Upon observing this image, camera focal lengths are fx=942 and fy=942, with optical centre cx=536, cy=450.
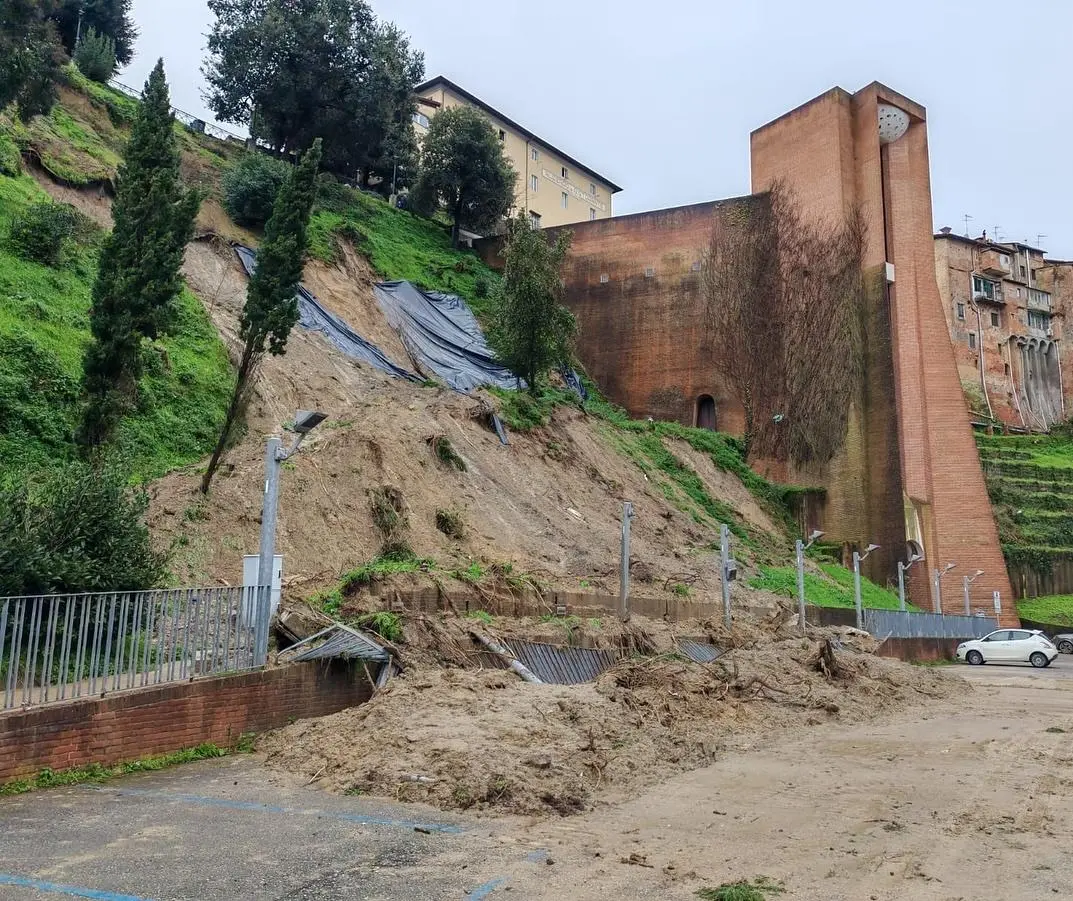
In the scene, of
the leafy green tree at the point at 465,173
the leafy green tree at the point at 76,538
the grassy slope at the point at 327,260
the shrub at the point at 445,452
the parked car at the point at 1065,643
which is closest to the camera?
the leafy green tree at the point at 76,538

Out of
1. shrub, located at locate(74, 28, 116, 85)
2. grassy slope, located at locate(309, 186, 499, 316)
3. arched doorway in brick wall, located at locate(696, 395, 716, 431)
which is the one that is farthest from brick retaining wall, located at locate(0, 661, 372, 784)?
shrub, located at locate(74, 28, 116, 85)

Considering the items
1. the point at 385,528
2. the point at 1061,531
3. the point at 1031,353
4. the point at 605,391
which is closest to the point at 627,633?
the point at 385,528

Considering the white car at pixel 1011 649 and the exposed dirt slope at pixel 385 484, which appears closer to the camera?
the exposed dirt slope at pixel 385 484

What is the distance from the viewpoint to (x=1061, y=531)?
Answer: 43.4 metres

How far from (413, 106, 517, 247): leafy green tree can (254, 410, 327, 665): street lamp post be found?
30366 mm

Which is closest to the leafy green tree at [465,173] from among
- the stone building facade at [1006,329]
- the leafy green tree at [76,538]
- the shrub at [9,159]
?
the shrub at [9,159]

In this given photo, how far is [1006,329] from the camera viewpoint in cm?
6156

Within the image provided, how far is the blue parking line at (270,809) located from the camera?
6.98 meters

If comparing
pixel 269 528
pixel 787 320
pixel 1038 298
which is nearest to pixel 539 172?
pixel 787 320

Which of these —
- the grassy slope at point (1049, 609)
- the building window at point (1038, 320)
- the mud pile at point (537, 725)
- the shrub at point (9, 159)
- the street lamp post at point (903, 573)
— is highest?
the building window at point (1038, 320)

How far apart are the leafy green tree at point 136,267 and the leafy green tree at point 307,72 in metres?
21.1

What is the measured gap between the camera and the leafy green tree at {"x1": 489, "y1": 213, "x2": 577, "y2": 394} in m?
27.2

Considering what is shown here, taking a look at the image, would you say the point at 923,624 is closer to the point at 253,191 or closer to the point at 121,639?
the point at 253,191

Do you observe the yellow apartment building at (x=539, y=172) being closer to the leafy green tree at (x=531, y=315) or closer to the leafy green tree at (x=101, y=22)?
the leafy green tree at (x=101, y=22)
